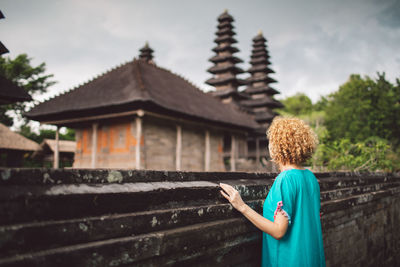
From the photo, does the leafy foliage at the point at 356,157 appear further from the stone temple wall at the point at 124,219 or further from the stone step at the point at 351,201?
the stone temple wall at the point at 124,219

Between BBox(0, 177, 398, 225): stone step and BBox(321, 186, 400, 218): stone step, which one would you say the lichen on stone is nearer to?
BBox(0, 177, 398, 225): stone step

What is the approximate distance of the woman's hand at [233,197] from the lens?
1.86 metres

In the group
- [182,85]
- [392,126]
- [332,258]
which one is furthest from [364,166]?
[392,126]

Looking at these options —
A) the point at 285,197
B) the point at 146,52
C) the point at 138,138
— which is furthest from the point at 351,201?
the point at 146,52

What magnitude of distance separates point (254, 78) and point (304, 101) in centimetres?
2700

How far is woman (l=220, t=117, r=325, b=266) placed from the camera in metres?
1.73

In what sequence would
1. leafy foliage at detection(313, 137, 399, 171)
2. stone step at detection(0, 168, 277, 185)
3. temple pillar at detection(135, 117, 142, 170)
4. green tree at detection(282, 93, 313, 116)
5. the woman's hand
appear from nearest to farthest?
stone step at detection(0, 168, 277, 185) < the woman's hand < leafy foliage at detection(313, 137, 399, 171) < temple pillar at detection(135, 117, 142, 170) < green tree at detection(282, 93, 313, 116)

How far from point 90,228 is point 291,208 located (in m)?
1.14

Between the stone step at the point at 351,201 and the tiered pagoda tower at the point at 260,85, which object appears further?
the tiered pagoda tower at the point at 260,85

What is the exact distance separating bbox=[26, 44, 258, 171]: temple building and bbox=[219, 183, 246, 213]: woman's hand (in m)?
9.82

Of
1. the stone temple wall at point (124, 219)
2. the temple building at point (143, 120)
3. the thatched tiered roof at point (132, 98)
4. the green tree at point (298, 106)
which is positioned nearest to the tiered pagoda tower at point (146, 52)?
the temple building at point (143, 120)

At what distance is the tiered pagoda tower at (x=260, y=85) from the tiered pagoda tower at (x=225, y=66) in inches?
63.0

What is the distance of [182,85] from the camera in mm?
17391

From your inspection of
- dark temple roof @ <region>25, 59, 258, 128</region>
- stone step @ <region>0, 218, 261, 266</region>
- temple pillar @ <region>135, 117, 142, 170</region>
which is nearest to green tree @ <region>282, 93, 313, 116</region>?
dark temple roof @ <region>25, 59, 258, 128</region>
